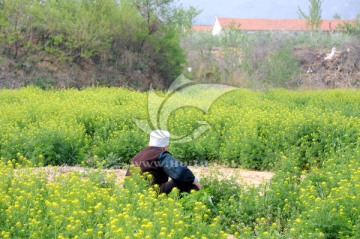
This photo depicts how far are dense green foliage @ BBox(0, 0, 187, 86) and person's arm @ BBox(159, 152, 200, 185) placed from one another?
2009 centimetres

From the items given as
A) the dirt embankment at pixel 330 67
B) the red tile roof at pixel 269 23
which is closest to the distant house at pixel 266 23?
the red tile roof at pixel 269 23

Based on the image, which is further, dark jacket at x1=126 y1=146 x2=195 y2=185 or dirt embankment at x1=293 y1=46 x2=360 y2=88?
dirt embankment at x1=293 y1=46 x2=360 y2=88

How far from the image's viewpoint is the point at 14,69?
26.1m

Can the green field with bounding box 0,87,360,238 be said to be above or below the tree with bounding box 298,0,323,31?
below

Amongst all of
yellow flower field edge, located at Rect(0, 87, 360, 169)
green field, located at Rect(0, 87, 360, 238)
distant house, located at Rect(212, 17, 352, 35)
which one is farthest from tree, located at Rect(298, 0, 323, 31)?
yellow flower field edge, located at Rect(0, 87, 360, 169)

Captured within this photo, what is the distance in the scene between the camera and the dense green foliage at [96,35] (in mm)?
26609

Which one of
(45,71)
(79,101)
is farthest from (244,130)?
(45,71)

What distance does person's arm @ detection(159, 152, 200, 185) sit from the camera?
7500 millimetres

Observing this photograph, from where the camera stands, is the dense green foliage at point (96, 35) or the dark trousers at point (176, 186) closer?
the dark trousers at point (176, 186)

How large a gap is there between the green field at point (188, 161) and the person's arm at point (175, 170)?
0.33 m

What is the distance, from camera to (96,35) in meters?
27.5

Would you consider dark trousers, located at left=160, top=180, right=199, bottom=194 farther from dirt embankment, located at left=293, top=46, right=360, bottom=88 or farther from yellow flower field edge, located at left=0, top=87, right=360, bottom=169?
dirt embankment, located at left=293, top=46, right=360, bottom=88

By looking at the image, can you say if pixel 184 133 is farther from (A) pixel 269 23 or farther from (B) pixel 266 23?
(A) pixel 269 23

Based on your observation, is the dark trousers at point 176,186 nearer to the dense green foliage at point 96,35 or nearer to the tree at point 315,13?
the dense green foliage at point 96,35
